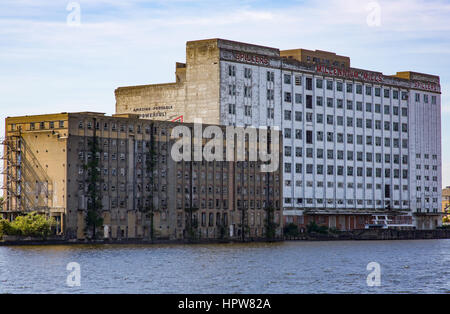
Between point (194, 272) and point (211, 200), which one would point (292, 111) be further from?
point (194, 272)

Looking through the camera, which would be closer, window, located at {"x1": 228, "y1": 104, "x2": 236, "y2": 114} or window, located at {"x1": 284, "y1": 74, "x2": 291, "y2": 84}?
window, located at {"x1": 228, "y1": 104, "x2": 236, "y2": 114}

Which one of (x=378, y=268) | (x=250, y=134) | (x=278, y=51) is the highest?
(x=278, y=51)

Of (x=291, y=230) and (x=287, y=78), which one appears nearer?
(x=291, y=230)

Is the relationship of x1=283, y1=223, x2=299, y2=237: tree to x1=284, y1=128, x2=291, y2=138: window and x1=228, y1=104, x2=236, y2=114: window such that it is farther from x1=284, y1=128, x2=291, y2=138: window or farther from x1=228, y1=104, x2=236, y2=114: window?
x1=228, y1=104, x2=236, y2=114: window

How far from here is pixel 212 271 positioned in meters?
92.9

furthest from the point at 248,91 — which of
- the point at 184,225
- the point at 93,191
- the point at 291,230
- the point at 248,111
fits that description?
the point at 93,191

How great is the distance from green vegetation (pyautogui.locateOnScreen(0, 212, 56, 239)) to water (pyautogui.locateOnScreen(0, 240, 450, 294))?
486 centimetres

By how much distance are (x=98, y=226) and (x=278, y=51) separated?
67577 mm

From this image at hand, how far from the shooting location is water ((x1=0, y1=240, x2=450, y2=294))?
249 feet

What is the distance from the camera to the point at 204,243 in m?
162
